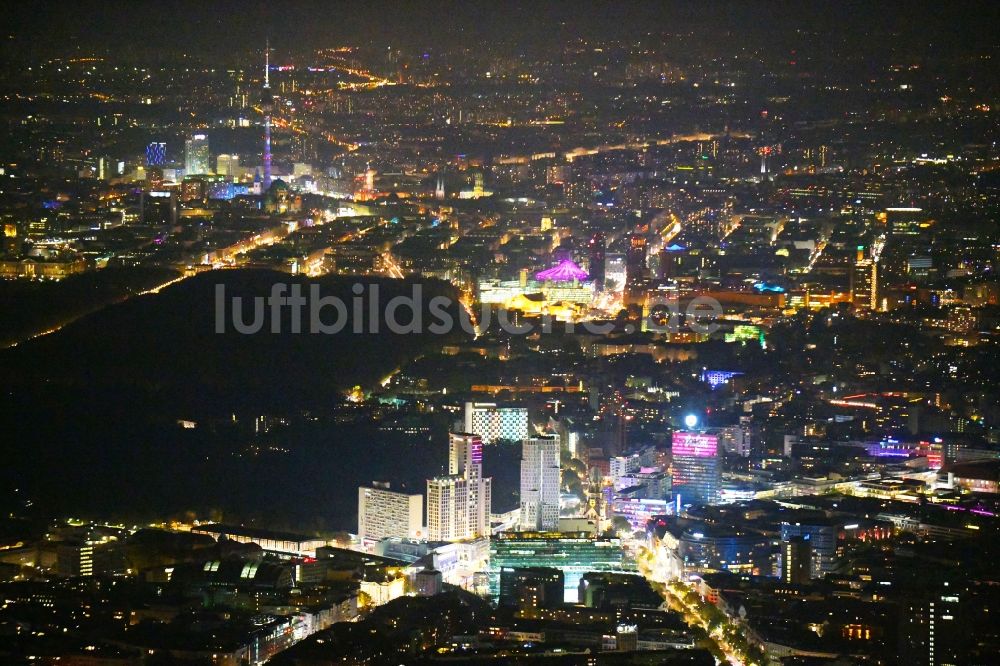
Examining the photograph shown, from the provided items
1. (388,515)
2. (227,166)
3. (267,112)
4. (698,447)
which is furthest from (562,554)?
(227,166)

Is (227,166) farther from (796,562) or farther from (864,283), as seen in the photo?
(796,562)

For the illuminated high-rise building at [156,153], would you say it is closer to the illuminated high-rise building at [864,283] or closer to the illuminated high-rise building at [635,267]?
the illuminated high-rise building at [635,267]

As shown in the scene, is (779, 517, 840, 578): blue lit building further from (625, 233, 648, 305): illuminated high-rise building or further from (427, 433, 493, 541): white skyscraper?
(625, 233, 648, 305): illuminated high-rise building

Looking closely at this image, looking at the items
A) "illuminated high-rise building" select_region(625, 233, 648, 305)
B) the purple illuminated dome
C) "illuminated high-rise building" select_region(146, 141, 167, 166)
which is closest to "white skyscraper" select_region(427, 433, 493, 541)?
"illuminated high-rise building" select_region(625, 233, 648, 305)

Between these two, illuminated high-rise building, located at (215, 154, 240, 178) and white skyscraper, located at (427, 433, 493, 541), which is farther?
illuminated high-rise building, located at (215, 154, 240, 178)

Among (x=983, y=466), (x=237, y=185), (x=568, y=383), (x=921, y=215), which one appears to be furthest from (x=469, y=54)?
(x=983, y=466)

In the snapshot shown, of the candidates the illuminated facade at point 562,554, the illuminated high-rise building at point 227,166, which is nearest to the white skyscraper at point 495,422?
the illuminated facade at point 562,554

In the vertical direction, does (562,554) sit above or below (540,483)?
below
